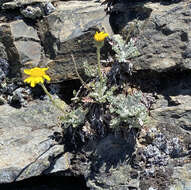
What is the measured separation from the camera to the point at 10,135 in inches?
221

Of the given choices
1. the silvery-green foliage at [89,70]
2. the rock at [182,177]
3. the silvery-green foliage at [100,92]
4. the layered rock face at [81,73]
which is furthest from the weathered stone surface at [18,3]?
the rock at [182,177]

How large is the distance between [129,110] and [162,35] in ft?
5.48

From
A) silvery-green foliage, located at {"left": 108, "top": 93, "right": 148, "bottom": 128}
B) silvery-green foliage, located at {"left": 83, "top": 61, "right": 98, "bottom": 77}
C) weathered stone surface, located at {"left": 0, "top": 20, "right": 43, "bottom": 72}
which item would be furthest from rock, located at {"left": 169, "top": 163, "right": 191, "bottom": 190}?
weathered stone surface, located at {"left": 0, "top": 20, "right": 43, "bottom": 72}

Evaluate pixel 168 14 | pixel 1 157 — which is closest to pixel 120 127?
pixel 1 157

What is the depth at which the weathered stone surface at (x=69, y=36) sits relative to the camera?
240 inches

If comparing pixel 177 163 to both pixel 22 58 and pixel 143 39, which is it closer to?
pixel 143 39

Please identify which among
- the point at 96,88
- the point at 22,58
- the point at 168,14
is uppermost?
the point at 168,14

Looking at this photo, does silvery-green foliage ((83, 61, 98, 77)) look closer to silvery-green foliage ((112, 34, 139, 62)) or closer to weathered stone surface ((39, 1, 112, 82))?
weathered stone surface ((39, 1, 112, 82))

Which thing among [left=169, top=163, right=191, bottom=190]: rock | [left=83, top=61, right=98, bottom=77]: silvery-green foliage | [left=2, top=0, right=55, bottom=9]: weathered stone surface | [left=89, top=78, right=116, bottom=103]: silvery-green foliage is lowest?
[left=169, top=163, right=191, bottom=190]: rock

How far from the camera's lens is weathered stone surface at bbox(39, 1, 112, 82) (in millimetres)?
6098

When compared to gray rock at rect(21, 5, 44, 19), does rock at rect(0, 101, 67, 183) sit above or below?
below

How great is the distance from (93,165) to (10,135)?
62.9 inches

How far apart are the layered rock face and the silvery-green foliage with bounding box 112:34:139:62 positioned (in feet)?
0.54

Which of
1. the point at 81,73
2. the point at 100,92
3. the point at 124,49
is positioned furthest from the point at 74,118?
the point at 124,49
